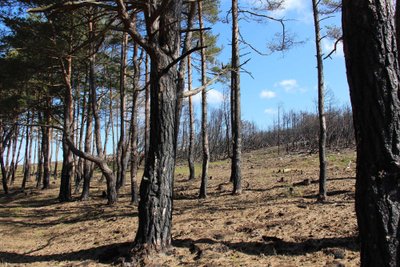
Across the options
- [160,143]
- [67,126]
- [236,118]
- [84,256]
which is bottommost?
[84,256]

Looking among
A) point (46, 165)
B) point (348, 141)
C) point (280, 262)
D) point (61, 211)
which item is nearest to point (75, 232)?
point (61, 211)

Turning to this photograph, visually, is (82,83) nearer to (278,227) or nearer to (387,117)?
(278,227)

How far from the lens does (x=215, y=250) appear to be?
5496mm

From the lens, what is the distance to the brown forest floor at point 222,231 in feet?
17.0

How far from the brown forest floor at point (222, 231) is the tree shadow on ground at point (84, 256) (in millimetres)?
18

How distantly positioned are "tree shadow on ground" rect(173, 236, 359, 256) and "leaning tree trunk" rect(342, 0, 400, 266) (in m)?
2.61

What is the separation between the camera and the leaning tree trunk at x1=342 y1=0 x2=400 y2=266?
2.58m

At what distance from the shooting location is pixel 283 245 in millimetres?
5426

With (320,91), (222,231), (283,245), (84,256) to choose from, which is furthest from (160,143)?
(320,91)

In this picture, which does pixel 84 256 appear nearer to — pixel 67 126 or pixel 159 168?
pixel 159 168

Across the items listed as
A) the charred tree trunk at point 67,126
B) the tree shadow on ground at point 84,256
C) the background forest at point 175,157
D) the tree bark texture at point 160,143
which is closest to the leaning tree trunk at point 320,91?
the background forest at point 175,157

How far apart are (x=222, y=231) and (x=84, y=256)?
237cm

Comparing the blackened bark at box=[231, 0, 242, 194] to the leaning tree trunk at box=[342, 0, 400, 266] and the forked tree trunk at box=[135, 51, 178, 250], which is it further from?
the leaning tree trunk at box=[342, 0, 400, 266]

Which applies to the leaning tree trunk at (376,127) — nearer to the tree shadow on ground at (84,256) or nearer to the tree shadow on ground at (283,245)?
the tree shadow on ground at (283,245)
